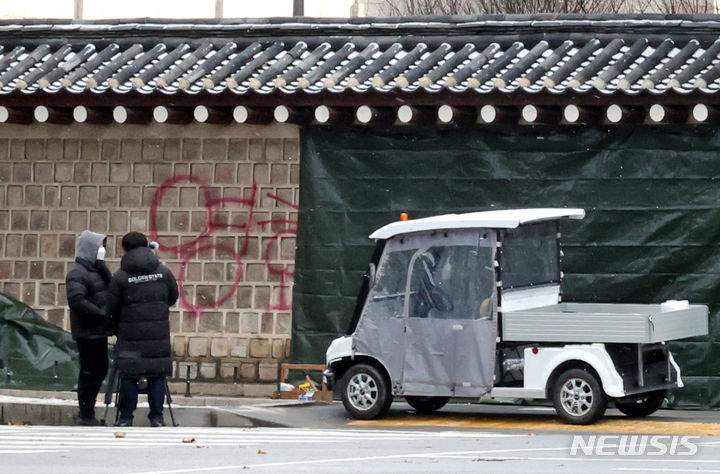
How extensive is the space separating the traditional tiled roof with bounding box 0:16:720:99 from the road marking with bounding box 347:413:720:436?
3.29m

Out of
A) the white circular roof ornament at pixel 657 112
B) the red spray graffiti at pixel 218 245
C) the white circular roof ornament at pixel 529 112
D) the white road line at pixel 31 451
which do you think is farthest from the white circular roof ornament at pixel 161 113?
the white road line at pixel 31 451

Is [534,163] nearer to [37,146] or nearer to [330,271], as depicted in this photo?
[330,271]

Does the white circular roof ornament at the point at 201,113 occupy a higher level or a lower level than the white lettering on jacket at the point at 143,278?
higher

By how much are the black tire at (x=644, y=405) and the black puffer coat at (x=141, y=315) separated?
4232 millimetres

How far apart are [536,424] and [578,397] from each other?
551 millimetres

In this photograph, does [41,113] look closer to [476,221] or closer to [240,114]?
[240,114]

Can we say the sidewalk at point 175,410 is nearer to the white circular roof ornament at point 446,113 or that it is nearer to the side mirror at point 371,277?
the side mirror at point 371,277

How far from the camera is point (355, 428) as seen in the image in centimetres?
1405

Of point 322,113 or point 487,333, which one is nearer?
point 487,333

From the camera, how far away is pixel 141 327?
1427cm

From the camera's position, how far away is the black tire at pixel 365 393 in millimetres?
14484

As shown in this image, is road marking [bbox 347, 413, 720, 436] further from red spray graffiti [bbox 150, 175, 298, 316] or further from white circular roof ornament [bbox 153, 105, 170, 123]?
white circular roof ornament [bbox 153, 105, 170, 123]

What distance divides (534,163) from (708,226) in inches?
75.0

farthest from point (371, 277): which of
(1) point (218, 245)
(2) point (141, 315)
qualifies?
(1) point (218, 245)
